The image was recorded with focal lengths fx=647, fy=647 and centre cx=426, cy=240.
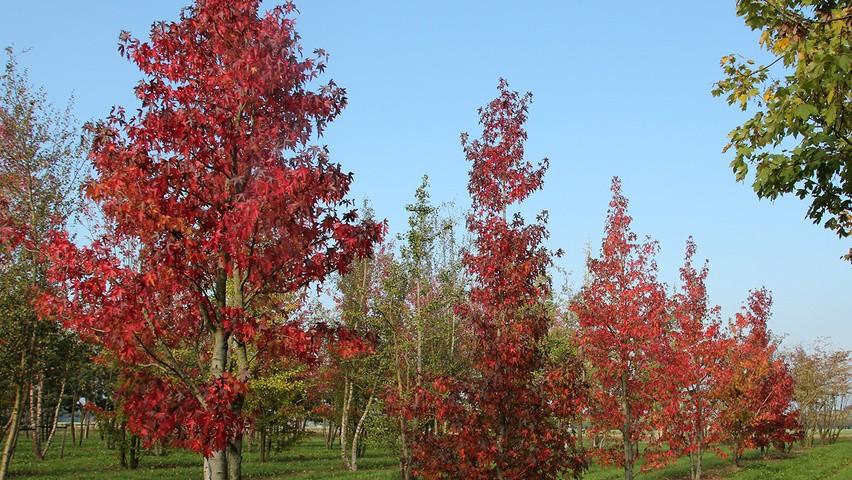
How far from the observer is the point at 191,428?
21.5 feet

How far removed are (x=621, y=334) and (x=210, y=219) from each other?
44.8 ft

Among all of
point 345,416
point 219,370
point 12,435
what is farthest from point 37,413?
point 219,370

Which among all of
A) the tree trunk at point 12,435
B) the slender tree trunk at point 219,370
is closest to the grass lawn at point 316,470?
the tree trunk at point 12,435

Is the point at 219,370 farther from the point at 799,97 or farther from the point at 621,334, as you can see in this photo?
the point at 621,334

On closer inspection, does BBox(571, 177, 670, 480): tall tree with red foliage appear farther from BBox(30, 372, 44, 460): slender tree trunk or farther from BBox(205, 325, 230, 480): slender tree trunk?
BBox(30, 372, 44, 460): slender tree trunk

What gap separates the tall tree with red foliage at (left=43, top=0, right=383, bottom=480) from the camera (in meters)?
6.71

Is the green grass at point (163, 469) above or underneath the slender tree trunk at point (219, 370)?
underneath

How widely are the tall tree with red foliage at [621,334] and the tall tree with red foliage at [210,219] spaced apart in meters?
12.0

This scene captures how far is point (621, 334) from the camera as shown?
1798 centimetres

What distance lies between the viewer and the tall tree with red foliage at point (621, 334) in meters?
18.0

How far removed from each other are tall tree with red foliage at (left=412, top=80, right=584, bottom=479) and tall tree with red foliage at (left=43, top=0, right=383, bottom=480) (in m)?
4.50

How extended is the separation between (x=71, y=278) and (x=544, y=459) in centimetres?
791

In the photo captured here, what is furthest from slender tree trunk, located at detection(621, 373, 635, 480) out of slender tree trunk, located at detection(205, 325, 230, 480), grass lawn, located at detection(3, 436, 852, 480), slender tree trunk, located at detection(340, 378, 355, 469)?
slender tree trunk, located at detection(340, 378, 355, 469)

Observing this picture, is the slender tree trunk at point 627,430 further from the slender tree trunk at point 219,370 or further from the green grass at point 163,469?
the slender tree trunk at point 219,370
